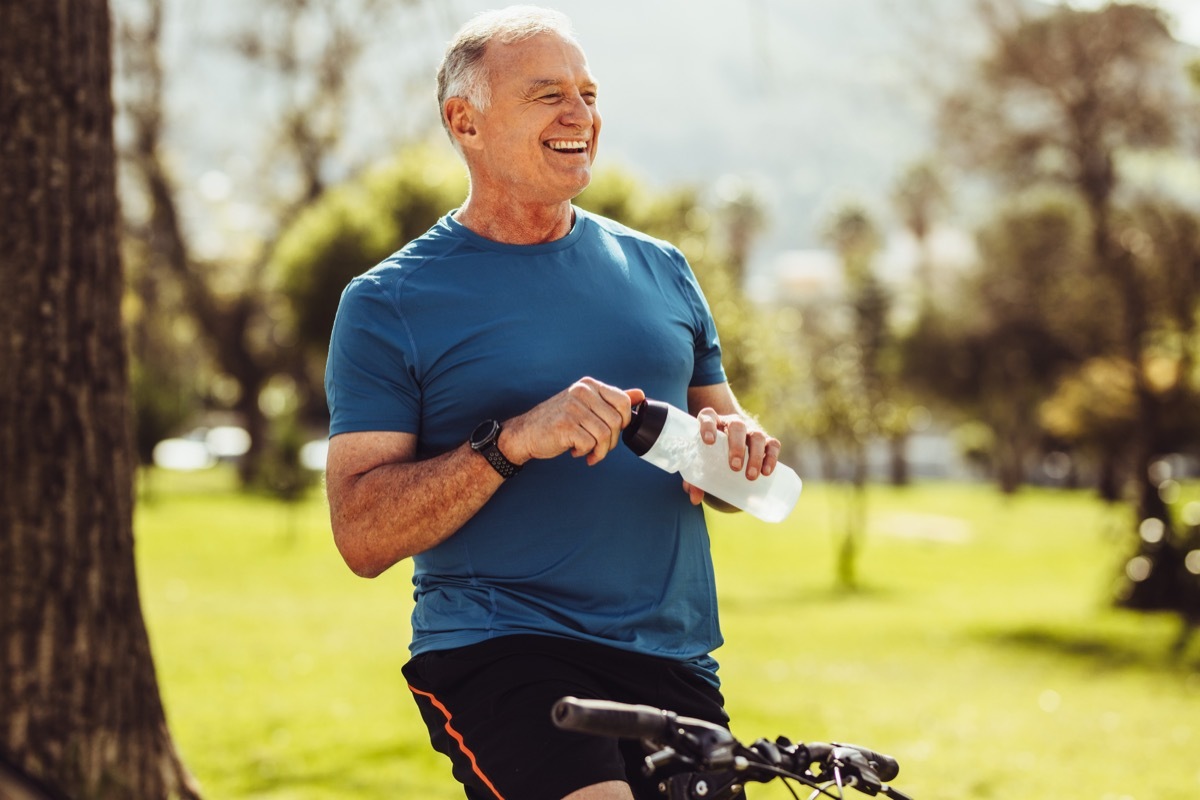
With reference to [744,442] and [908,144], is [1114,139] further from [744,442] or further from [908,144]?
[908,144]

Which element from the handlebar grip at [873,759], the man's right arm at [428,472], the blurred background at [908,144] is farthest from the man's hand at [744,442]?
the blurred background at [908,144]

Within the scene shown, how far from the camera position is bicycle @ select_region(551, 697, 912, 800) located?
2088 mm

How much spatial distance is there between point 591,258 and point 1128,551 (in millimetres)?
18749

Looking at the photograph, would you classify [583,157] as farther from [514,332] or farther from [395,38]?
[395,38]

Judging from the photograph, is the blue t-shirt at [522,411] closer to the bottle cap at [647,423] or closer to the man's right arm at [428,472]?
the man's right arm at [428,472]

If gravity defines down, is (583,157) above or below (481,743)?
above

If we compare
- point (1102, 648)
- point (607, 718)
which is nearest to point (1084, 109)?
point (1102, 648)

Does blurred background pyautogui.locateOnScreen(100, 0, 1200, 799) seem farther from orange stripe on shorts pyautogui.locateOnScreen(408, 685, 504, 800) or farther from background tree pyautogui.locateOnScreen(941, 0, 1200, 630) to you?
orange stripe on shorts pyautogui.locateOnScreen(408, 685, 504, 800)

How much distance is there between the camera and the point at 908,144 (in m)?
41.1

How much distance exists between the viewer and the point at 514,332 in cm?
289

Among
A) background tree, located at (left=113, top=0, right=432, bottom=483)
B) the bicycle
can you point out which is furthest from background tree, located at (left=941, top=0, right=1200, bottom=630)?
the bicycle

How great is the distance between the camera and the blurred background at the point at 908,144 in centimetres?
1170

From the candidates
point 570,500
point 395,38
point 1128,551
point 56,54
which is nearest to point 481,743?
point 570,500

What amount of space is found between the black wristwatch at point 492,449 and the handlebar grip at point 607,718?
2.17 feet
